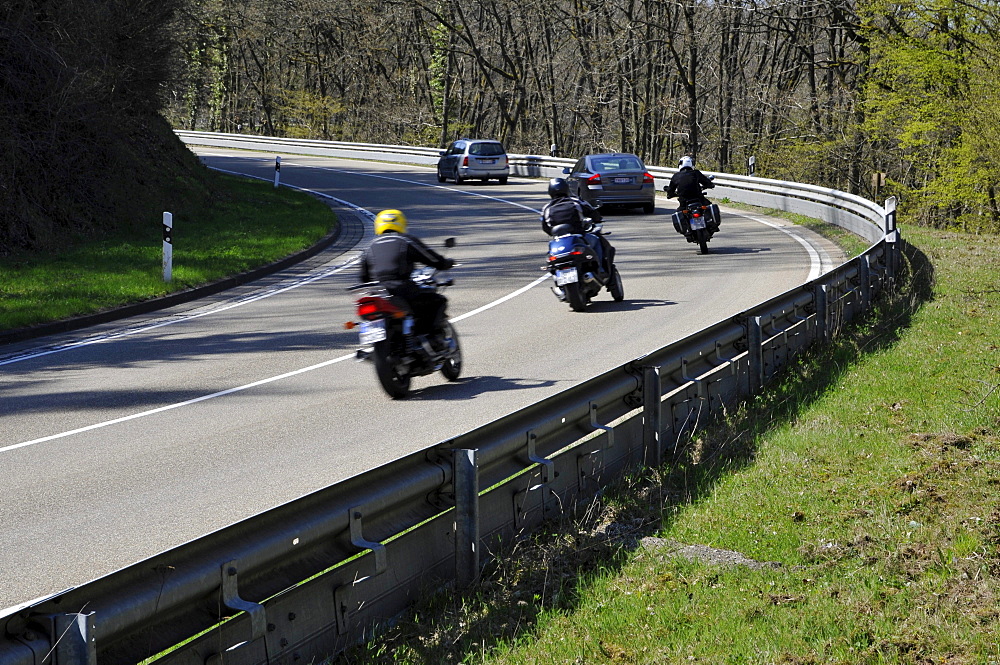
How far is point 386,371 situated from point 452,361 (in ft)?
3.10

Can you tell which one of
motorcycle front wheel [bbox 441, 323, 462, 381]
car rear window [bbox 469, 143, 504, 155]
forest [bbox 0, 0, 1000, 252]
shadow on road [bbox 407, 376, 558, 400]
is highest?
forest [bbox 0, 0, 1000, 252]

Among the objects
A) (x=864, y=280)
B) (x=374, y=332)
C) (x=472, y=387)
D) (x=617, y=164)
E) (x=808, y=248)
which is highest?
(x=617, y=164)

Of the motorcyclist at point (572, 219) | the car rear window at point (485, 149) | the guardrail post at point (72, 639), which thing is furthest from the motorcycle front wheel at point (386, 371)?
the car rear window at point (485, 149)

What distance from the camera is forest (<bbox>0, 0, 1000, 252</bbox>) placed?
75.8 feet

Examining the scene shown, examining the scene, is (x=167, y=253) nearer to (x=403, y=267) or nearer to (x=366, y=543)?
(x=403, y=267)

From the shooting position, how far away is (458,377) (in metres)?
10.4

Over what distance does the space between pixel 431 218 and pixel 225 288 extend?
35.2 ft

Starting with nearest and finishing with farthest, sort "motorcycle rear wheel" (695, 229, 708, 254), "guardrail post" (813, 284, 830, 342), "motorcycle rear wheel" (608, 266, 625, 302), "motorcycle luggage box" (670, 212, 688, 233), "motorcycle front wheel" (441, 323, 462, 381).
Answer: "motorcycle front wheel" (441, 323, 462, 381)
"guardrail post" (813, 284, 830, 342)
"motorcycle rear wheel" (608, 266, 625, 302)
"motorcycle rear wheel" (695, 229, 708, 254)
"motorcycle luggage box" (670, 212, 688, 233)

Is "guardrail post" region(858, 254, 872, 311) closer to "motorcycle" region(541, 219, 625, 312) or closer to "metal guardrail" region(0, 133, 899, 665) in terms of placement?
"motorcycle" region(541, 219, 625, 312)

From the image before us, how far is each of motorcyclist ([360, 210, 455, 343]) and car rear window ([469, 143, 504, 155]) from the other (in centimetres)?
2852

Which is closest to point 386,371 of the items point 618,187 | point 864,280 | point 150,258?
point 864,280

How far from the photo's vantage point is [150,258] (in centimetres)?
1902

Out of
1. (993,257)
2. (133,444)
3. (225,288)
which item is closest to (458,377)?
(133,444)

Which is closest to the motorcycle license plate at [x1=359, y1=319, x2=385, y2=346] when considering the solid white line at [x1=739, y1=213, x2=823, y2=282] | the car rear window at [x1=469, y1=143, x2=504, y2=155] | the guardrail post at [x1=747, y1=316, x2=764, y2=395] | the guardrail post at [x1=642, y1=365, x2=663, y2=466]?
the guardrail post at [x1=642, y1=365, x2=663, y2=466]
